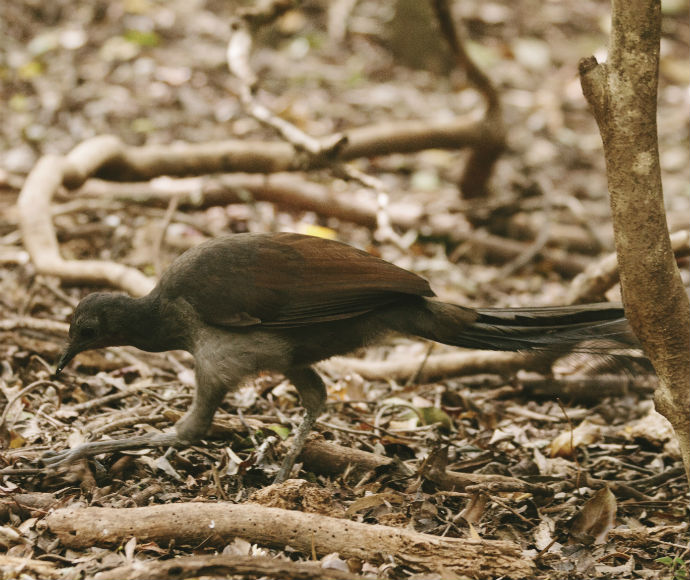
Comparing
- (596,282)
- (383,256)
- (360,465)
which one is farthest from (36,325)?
(596,282)

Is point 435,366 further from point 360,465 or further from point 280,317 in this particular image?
point 280,317

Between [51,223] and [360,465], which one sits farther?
[51,223]

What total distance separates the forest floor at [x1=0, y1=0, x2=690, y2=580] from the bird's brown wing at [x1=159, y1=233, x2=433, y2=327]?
1.55 ft

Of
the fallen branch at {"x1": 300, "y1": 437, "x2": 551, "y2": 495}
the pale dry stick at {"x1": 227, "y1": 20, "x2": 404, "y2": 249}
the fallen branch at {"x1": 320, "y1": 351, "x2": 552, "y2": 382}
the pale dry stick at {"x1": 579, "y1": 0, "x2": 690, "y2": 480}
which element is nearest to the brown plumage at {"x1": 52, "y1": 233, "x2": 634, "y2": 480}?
the fallen branch at {"x1": 300, "y1": 437, "x2": 551, "y2": 495}

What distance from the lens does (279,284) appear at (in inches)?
142

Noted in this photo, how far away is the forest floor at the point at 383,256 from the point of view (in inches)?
132

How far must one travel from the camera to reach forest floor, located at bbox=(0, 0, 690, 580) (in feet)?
11.0

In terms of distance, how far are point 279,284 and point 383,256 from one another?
344cm

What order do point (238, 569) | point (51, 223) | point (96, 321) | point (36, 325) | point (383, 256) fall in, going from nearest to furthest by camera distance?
point (238, 569)
point (96, 321)
point (36, 325)
point (51, 223)
point (383, 256)

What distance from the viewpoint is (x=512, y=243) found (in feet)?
24.0

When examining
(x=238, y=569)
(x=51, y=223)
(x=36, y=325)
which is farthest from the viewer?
(x=51, y=223)

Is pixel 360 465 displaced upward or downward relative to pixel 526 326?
downward

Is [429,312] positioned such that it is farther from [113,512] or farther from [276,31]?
[276,31]

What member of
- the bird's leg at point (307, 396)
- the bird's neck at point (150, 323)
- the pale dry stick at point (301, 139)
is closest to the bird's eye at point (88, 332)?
the bird's neck at point (150, 323)
